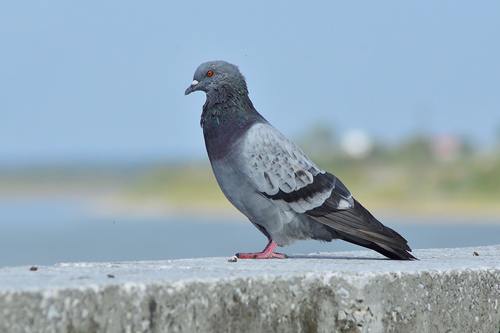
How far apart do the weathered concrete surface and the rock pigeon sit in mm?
776

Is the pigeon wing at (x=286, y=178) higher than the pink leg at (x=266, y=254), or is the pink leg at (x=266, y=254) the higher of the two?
the pigeon wing at (x=286, y=178)

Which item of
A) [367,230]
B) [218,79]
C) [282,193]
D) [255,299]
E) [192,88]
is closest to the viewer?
[255,299]

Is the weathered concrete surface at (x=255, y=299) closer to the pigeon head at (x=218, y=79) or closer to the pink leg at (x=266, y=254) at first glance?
the pink leg at (x=266, y=254)

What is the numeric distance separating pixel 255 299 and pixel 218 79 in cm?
273

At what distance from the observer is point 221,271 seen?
3326 millimetres

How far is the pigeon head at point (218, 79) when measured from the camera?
17.2 feet

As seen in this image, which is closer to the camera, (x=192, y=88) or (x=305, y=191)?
(x=305, y=191)

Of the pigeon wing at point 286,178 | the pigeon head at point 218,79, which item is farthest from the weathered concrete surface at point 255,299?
the pigeon head at point 218,79

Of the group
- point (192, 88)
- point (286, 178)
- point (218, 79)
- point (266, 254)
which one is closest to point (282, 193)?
point (286, 178)

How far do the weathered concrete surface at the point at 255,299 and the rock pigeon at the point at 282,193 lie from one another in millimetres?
776

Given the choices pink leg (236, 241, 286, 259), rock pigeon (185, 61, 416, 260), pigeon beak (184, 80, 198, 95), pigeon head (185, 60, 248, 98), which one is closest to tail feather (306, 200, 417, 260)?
rock pigeon (185, 61, 416, 260)

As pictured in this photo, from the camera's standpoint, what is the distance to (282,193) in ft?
15.4

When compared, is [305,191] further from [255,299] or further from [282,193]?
[255,299]

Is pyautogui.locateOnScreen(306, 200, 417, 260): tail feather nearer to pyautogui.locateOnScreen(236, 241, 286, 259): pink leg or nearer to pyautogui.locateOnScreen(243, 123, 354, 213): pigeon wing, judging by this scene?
pyautogui.locateOnScreen(243, 123, 354, 213): pigeon wing
